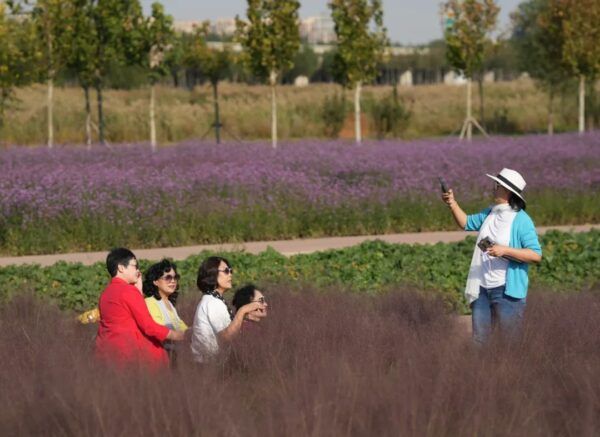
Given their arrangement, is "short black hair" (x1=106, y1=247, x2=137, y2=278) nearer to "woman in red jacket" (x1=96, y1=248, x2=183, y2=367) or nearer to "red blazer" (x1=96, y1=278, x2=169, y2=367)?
"woman in red jacket" (x1=96, y1=248, x2=183, y2=367)

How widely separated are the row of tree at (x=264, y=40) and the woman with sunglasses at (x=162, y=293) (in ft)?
74.8

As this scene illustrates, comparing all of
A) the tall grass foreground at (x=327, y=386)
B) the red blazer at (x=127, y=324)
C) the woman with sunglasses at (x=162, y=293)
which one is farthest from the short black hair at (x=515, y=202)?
the red blazer at (x=127, y=324)

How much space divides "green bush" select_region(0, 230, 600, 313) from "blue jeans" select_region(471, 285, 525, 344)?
9.66 ft

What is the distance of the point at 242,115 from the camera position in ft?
181

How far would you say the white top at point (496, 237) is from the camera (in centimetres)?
831

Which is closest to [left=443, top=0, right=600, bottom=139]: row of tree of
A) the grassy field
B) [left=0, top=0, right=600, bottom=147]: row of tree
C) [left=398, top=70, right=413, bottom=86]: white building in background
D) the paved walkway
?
[left=0, top=0, right=600, bottom=147]: row of tree

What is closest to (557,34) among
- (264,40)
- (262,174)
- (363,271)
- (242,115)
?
(264,40)

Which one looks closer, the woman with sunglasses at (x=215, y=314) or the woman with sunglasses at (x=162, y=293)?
the woman with sunglasses at (x=215, y=314)

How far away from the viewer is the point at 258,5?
3778cm

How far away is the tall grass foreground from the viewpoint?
18.2 ft

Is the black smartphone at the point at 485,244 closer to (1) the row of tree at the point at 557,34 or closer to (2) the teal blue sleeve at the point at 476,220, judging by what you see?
(2) the teal blue sleeve at the point at 476,220

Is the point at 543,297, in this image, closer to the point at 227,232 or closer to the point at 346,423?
the point at 346,423

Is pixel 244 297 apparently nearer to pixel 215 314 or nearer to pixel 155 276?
pixel 215 314

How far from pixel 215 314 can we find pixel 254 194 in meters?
10.9
